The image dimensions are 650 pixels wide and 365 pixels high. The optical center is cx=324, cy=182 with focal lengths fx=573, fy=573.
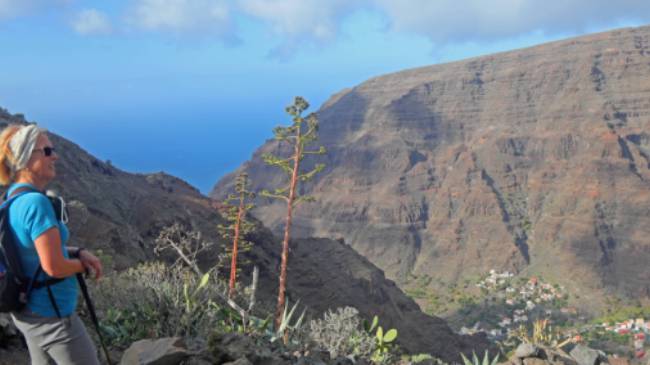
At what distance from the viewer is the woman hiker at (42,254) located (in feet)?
10.4

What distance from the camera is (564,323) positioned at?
67562 mm

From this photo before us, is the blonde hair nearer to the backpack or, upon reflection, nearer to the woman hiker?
the woman hiker

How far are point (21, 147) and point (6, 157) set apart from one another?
0.11 meters

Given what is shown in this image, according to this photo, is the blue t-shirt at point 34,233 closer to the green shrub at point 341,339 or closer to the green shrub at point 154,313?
the green shrub at point 154,313

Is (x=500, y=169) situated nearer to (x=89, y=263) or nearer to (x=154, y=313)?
(x=154, y=313)

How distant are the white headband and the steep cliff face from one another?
87.0 metres

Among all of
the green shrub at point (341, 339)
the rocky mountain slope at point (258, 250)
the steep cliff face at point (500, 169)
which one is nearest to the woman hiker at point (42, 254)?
the green shrub at point (341, 339)

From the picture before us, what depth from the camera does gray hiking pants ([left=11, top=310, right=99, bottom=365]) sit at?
3352 millimetres

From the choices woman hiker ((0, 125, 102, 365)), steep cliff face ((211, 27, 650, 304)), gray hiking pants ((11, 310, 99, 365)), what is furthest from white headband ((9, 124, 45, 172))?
steep cliff face ((211, 27, 650, 304))

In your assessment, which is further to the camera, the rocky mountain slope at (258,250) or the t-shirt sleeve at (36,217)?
the rocky mountain slope at (258,250)

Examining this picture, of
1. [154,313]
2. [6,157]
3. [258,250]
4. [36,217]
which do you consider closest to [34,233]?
[36,217]

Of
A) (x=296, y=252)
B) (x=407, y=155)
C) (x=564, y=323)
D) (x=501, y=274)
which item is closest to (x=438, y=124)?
(x=407, y=155)

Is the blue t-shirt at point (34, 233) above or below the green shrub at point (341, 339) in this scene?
above

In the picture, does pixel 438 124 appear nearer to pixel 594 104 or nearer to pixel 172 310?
pixel 594 104
